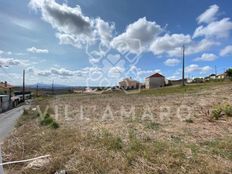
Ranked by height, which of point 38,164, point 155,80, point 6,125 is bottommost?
point 6,125

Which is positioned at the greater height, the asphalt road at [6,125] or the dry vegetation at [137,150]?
the dry vegetation at [137,150]

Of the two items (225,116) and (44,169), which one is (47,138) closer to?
(44,169)

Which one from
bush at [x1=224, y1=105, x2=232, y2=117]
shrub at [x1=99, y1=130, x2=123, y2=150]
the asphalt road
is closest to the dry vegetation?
shrub at [x1=99, y1=130, x2=123, y2=150]

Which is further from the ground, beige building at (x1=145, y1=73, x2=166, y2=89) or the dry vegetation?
beige building at (x1=145, y1=73, x2=166, y2=89)

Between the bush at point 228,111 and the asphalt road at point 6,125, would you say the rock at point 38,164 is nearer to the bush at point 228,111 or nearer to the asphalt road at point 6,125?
the asphalt road at point 6,125

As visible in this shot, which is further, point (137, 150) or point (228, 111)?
point (228, 111)

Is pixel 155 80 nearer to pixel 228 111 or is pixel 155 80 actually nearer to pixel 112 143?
pixel 228 111

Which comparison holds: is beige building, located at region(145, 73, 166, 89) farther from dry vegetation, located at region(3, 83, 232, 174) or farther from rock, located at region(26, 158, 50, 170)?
rock, located at region(26, 158, 50, 170)

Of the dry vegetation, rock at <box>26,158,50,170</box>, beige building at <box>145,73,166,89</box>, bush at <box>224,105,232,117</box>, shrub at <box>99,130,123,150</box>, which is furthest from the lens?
beige building at <box>145,73,166,89</box>

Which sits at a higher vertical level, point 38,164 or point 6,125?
point 38,164

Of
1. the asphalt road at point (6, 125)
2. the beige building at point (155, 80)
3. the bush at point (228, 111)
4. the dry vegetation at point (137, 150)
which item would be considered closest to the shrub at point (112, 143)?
the dry vegetation at point (137, 150)

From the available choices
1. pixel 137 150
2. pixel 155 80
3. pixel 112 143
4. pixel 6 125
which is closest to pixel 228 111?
pixel 137 150

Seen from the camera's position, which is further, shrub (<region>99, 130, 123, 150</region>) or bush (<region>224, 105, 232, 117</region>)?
bush (<region>224, 105, 232, 117</region>)

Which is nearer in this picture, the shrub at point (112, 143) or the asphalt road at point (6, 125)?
the shrub at point (112, 143)
